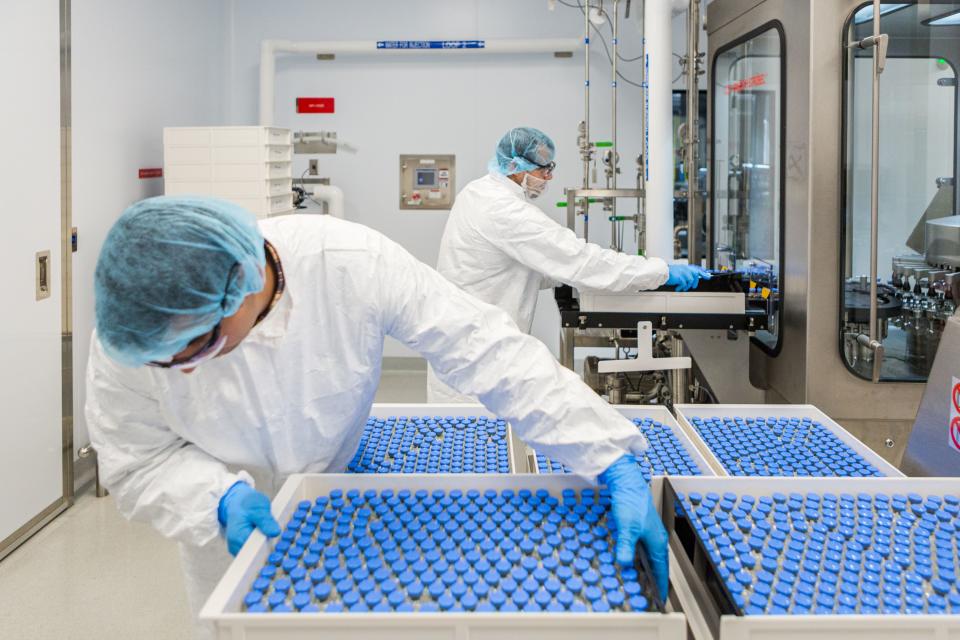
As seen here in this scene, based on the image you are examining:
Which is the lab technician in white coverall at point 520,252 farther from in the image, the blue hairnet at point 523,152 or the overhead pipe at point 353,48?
the overhead pipe at point 353,48

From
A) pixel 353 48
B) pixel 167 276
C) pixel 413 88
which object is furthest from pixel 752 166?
pixel 353 48

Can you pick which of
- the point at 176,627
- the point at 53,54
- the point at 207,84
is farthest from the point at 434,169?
the point at 176,627

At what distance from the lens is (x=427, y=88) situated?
4.42 meters

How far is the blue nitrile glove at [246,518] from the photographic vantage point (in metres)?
1.01

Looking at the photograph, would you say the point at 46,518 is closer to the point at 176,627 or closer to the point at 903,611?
the point at 176,627

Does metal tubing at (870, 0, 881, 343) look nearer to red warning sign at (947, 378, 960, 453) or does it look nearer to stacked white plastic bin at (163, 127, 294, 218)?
red warning sign at (947, 378, 960, 453)

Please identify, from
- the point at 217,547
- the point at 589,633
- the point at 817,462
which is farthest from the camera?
the point at 817,462

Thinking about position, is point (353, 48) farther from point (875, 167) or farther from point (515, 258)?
point (875, 167)

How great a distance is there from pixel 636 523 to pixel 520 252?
1653mm

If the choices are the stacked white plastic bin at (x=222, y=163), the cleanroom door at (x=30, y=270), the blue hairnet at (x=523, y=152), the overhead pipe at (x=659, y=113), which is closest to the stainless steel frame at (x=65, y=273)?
the cleanroom door at (x=30, y=270)

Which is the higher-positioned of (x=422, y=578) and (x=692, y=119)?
(x=692, y=119)

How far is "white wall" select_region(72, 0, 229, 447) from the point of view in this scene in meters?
2.91

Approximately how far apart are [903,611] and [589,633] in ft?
1.16

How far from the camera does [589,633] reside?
84 cm
